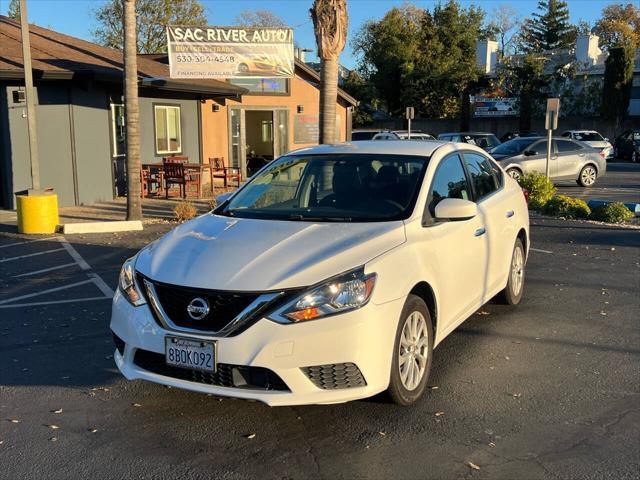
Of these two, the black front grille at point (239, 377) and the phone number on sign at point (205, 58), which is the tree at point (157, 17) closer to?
the phone number on sign at point (205, 58)

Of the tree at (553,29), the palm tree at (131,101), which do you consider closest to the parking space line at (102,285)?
the palm tree at (131,101)

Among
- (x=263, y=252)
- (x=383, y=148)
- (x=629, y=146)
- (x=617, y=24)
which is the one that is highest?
(x=617, y=24)

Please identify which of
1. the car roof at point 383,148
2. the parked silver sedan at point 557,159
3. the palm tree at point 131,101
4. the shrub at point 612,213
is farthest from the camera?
the parked silver sedan at point 557,159

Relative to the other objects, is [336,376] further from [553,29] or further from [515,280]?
[553,29]

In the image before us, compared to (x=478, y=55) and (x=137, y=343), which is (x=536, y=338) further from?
(x=478, y=55)

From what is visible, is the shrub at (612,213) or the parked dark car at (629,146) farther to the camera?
the parked dark car at (629,146)

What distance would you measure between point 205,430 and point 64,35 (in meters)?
18.2

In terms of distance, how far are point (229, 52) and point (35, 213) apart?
24.1ft

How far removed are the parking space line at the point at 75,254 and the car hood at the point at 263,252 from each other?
15.0 ft

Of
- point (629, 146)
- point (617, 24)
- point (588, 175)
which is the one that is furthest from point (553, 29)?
point (588, 175)

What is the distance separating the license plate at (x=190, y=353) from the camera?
362 cm

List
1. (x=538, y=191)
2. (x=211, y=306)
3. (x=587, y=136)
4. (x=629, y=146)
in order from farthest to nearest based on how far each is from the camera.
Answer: (x=629, y=146), (x=587, y=136), (x=538, y=191), (x=211, y=306)

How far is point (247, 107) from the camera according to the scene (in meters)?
21.5

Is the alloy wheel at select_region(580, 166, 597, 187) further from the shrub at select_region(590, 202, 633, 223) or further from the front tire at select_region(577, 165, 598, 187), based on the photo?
the shrub at select_region(590, 202, 633, 223)
